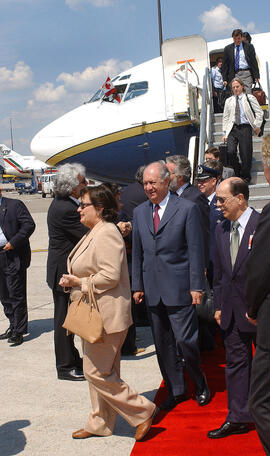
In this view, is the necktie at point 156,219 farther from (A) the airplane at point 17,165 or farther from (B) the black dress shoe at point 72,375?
(A) the airplane at point 17,165

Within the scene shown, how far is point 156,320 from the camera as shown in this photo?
439 centimetres

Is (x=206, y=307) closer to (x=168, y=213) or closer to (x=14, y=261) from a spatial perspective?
(x=168, y=213)

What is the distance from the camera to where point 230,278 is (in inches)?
147

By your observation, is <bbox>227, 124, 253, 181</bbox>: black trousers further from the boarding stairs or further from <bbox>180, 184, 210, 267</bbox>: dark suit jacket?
<bbox>180, 184, 210, 267</bbox>: dark suit jacket

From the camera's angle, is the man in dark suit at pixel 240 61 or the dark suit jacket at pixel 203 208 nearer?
the dark suit jacket at pixel 203 208

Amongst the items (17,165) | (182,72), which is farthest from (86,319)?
(17,165)

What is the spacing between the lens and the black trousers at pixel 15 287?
21.2 feet

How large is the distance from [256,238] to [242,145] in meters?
6.37

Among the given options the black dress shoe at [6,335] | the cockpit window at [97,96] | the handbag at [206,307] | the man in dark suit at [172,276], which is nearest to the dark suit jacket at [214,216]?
the handbag at [206,307]

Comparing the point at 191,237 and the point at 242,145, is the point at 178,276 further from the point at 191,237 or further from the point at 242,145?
the point at 242,145

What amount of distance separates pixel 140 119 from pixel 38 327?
6227 millimetres

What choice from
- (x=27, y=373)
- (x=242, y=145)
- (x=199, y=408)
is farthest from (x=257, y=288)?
(x=242, y=145)

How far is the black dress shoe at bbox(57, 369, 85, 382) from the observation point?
16.7 feet

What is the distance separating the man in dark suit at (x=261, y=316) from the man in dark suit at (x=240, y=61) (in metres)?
8.01
